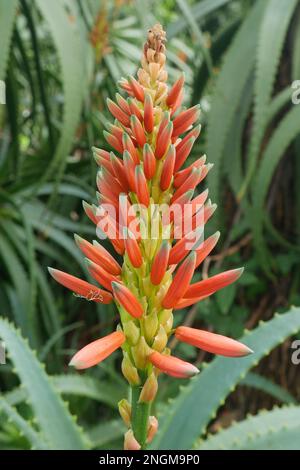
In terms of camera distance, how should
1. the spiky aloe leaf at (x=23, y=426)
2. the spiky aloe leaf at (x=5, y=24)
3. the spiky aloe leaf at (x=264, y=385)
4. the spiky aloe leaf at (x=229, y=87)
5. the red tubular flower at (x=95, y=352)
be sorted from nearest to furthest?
the red tubular flower at (x=95, y=352)
the spiky aloe leaf at (x=23, y=426)
the spiky aloe leaf at (x=5, y=24)
the spiky aloe leaf at (x=229, y=87)
the spiky aloe leaf at (x=264, y=385)

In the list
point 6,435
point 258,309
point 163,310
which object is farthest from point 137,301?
point 258,309

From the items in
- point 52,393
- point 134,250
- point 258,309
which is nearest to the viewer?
point 134,250

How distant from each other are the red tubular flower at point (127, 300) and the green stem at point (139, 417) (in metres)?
0.03

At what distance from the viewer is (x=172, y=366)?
21 cm

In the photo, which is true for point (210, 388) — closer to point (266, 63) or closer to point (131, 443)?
Result: point (131, 443)

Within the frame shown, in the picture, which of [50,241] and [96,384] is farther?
[50,241]

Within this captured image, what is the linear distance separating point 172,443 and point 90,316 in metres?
0.56

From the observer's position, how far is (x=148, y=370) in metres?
0.23

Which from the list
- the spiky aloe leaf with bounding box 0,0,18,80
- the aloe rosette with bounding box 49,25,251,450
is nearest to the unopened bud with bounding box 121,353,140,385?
the aloe rosette with bounding box 49,25,251,450

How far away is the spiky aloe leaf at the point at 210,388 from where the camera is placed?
42 cm

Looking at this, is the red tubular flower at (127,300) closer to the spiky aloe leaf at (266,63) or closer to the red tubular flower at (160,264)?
the red tubular flower at (160,264)

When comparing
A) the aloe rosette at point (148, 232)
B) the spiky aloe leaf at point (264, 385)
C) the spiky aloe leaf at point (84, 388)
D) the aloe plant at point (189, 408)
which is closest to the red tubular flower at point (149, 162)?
the aloe rosette at point (148, 232)

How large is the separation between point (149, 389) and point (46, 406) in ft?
0.80

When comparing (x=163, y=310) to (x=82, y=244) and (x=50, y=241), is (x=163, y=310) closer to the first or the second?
(x=82, y=244)
